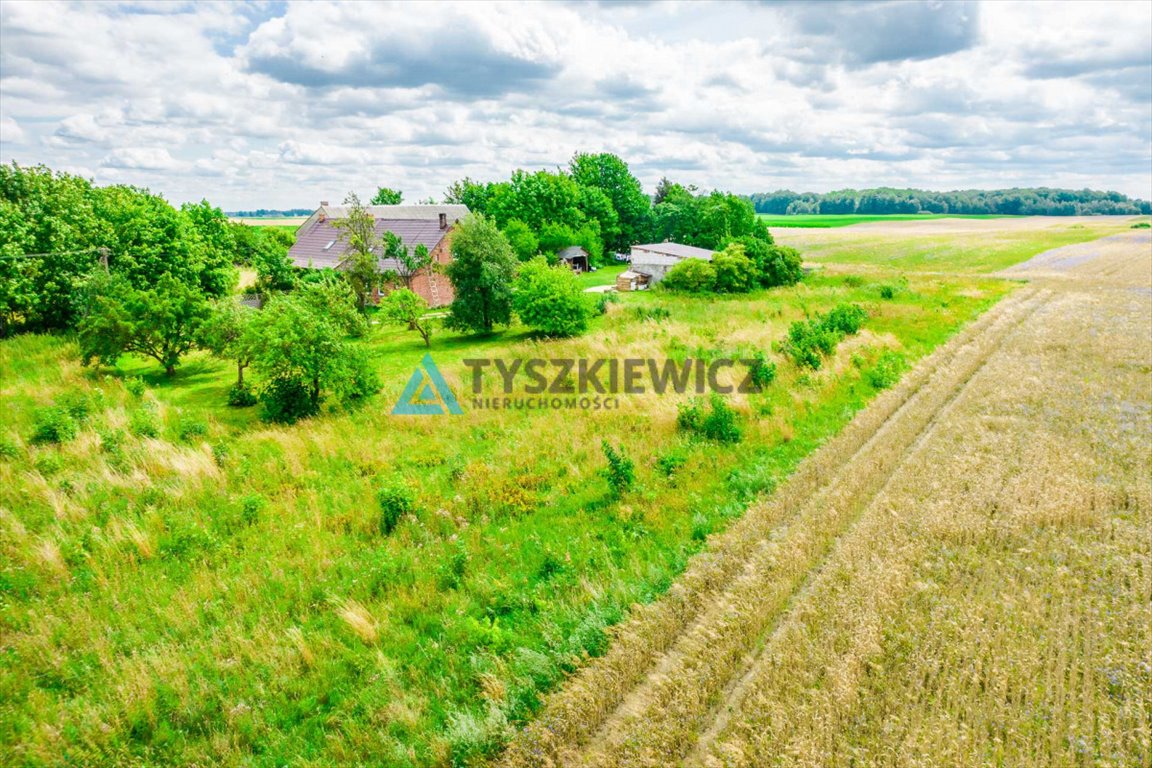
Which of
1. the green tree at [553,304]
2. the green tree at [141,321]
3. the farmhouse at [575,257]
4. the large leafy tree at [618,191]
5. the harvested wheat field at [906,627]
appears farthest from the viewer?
the large leafy tree at [618,191]

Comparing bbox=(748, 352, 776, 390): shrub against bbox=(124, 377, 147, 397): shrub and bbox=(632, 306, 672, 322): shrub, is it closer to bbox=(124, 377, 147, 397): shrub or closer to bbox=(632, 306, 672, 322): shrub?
bbox=(632, 306, 672, 322): shrub

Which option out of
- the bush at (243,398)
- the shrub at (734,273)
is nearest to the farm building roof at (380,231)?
the shrub at (734,273)

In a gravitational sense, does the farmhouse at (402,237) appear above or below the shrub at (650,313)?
above

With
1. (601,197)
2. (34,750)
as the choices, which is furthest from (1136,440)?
(601,197)

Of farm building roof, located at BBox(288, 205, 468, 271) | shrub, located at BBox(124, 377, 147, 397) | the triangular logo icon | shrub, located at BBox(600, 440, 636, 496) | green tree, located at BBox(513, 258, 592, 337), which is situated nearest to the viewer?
shrub, located at BBox(600, 440, 636, 496)

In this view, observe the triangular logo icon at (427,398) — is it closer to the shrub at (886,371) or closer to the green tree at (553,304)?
the green tree at (553,304)

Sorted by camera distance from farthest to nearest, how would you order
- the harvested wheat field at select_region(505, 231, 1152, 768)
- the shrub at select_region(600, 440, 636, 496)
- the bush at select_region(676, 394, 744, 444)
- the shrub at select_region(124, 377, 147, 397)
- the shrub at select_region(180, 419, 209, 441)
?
1. the shrub at select_region(124, 377, 147, 397)
2. the shrub at select_region(180, 419, 209, 441)
3. the bush at select_region(676, 394, 744, 444)
4. the shrub at select_region(600, 440, 636, 496)
5. the harvested wheat field at select_region(505, 231, 1152, 768)

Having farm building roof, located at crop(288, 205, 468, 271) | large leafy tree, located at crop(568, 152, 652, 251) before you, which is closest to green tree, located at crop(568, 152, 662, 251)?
large leafy tree, located at crop(568, 152, 652, 251)
